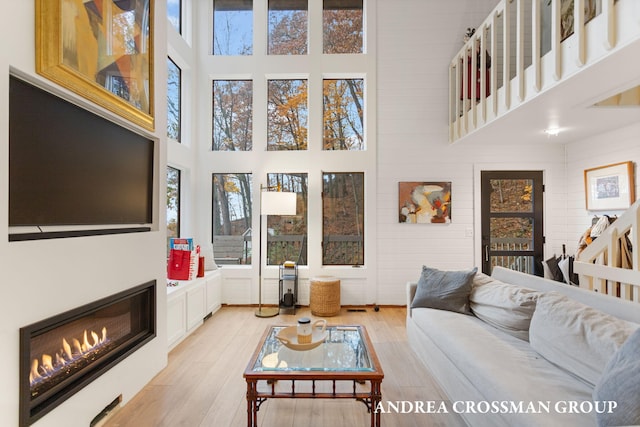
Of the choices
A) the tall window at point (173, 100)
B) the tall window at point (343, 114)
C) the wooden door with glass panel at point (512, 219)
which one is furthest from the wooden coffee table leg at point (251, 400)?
the wooden door with glass panel at point (512, 219)

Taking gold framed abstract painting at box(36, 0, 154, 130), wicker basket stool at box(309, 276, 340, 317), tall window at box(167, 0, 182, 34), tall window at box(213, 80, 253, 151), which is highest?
tall window at box(167, 0, 182, 34)

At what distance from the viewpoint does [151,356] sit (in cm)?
253

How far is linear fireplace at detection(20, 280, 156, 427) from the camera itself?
1.54 metres

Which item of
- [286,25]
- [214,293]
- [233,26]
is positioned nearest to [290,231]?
[214,293]

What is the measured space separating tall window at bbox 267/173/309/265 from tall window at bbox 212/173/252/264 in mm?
355

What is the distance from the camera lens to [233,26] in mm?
4742

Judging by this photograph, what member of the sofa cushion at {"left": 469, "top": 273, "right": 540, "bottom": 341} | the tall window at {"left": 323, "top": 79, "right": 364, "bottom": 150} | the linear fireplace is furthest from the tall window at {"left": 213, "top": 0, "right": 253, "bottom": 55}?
the sofa cushion at {"left": 469, "top": 273, "right": 540, "bottom": 341}

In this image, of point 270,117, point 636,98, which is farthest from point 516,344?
point 270,117

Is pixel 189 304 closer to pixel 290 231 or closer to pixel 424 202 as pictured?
pixel 290 231

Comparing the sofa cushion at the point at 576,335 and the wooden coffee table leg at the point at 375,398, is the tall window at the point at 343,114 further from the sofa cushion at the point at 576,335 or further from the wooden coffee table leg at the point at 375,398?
the wooden coffee table leg at the point at 375,398

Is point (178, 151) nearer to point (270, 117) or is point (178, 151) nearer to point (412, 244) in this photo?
point (270, 117)

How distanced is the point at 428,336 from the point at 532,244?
2.94 m

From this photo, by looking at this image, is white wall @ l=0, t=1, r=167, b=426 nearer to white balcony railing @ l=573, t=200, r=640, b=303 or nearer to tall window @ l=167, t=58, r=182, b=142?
tall window @ l=167, t=58, r=182, b=142

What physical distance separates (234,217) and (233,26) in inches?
112
